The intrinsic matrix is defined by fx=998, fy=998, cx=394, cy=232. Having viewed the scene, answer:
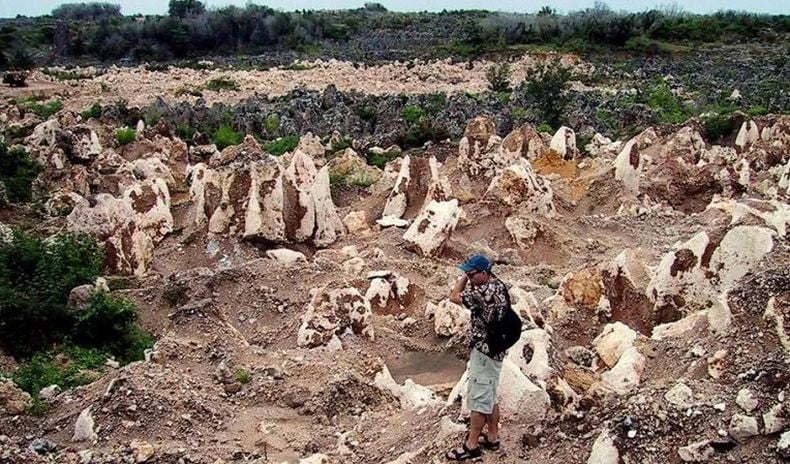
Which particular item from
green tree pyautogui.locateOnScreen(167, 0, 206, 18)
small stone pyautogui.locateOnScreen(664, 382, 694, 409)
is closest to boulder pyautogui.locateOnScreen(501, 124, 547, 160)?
small stone pyautogui.locateOnScreen(664, 382, 694, 409)

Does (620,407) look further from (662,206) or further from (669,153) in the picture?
(669,153)

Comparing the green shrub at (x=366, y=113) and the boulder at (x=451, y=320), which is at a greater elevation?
the green shrub at (x=366, y=113)

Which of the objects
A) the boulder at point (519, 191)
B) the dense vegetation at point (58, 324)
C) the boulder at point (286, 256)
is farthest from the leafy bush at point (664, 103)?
the dense vegetation at point (58, 324)

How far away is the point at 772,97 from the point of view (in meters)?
28.1

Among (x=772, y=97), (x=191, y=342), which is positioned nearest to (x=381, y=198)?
(x=191, y=342)

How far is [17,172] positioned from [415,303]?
875 cm

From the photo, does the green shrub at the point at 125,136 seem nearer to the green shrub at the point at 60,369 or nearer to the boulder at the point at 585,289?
the green shrub at the point at 60,369

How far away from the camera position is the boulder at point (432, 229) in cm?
1145

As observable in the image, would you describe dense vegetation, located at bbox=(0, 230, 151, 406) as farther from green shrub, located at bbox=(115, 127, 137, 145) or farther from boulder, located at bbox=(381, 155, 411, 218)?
green shrub, located at bbox=(115, 127, 137, 145)

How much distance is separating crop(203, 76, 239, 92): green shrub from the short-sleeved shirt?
28.0 m

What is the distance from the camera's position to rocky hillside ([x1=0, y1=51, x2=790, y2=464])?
5.52 meters

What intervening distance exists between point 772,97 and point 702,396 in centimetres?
2525

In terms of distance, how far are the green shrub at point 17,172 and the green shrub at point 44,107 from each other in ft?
24.7

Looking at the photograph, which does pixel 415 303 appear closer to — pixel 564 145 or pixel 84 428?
pixel 84 428
